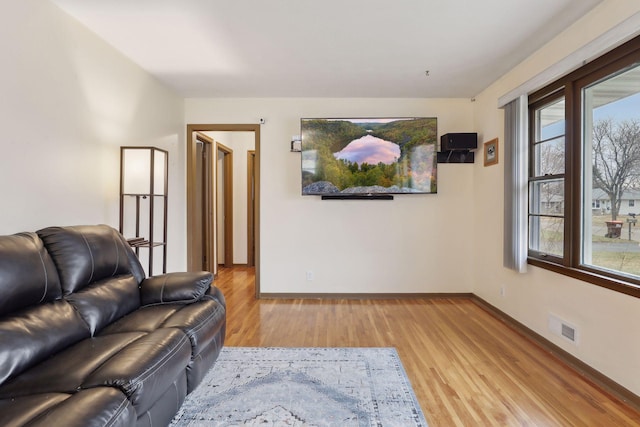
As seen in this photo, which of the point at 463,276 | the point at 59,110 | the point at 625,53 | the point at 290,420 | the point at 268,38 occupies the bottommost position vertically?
the point at 290,420

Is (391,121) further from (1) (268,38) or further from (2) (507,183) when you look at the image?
(1) (268,38)

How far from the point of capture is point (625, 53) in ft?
6.66

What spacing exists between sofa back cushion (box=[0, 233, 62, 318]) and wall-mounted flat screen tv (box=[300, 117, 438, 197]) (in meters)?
2.68

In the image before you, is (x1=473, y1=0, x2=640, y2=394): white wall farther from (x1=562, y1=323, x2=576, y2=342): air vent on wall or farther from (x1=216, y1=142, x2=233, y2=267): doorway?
(x1=216, y1=142, x2=233, y2=267): doorway

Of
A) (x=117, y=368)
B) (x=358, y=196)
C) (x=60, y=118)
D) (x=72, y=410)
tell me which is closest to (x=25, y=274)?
(x=117, y=368)

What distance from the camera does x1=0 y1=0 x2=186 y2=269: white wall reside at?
6.19 ft

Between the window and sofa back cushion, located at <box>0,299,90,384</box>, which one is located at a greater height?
the window

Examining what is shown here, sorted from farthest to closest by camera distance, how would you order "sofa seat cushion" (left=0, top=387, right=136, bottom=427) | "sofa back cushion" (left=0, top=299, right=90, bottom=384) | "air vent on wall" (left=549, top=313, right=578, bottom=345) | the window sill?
"air vent on wall" (left=549, top=313, right=578, bottom=345) → the window sill → "sofa back cushion" (left=0, top=299, right=90, bottom=384) → "sofa seat cushion" (left=0, top=387, right=136, bottom=427)

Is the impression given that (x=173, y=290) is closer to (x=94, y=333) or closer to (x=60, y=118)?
(x=94, y=333)

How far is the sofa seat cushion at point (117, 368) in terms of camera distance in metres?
1.26

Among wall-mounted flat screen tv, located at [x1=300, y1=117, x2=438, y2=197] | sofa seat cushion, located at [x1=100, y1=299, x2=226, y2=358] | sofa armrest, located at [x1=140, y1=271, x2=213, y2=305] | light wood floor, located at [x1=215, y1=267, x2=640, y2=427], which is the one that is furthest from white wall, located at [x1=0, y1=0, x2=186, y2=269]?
wall-mounted flat screen tv, located at [x1=300, y1=117, x2=438, y2=197]

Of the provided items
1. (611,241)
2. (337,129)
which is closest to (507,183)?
(611,241)

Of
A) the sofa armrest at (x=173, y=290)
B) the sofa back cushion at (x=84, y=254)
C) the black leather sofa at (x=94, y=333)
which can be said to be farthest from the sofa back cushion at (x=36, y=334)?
the sofa armrest at (x=173, y=290)

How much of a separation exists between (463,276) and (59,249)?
13.7 feet
